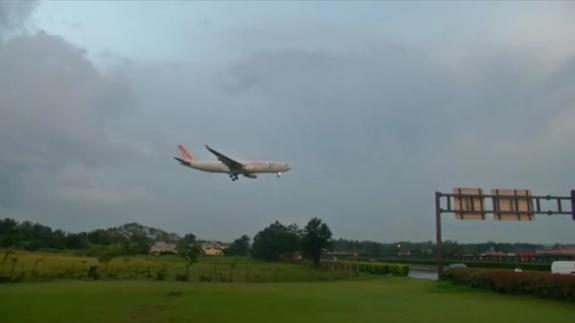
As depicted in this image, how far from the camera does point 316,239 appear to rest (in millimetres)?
61375

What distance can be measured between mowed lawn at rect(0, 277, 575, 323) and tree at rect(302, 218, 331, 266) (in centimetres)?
3714

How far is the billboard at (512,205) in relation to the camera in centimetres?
2864

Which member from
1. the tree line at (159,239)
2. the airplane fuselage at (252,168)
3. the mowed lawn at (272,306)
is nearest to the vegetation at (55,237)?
the tree line at (159,239)

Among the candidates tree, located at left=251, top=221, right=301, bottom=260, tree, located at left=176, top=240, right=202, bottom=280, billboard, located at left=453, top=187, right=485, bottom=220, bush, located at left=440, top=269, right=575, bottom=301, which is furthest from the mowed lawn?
tree, located at left=251, top=221, right=301, bottom=260

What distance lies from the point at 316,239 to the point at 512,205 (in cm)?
3409

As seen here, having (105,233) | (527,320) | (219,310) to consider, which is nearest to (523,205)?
(527,320)

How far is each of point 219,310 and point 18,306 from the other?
20.3ft

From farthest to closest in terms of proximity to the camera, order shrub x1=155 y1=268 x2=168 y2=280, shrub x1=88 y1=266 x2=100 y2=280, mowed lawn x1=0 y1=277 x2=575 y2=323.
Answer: shrub x1=155 y1=268 x2=168 y2=280 < shrub x1=88 y1=266 x2=100 y2=280 < mowed lawn x1=0 y1=277 x2=575 y2=323

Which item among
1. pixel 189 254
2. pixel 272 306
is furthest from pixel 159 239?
pixel 272 306

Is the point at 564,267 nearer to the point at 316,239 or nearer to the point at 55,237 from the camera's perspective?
the point at 316,239

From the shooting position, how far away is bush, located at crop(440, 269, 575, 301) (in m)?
18.9

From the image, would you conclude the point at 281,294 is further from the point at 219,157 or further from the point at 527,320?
the point at 219,157

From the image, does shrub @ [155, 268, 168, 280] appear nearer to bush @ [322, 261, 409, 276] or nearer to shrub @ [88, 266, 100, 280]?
shrub @ [88, 266, 100, 280]

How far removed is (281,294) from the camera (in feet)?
75.3
